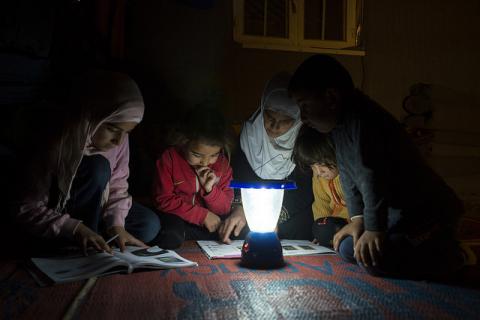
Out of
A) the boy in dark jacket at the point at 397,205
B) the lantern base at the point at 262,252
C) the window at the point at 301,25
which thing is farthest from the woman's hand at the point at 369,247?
the window at the point at 301,25

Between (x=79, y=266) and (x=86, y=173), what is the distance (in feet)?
1.29

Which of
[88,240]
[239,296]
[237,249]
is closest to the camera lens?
[239,296]

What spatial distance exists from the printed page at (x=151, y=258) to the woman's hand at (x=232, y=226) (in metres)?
0.33

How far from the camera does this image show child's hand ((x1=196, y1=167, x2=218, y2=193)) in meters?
1.79

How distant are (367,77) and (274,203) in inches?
71.3

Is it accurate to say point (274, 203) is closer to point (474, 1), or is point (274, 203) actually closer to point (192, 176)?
point (192, 176)

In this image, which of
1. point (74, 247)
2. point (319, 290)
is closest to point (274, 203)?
point (319, 290)

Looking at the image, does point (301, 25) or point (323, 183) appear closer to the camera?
point (323, 183)

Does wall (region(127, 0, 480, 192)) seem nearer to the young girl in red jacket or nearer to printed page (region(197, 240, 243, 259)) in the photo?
the young girl in red jacket

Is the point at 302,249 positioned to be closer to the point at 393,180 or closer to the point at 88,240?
the point at 393,180

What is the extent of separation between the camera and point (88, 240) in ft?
4.33

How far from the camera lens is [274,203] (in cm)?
146

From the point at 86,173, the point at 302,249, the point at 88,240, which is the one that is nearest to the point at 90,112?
the point at 86,173

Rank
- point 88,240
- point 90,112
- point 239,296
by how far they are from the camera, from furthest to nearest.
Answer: point 90,112, point 88,240, point 239,296
